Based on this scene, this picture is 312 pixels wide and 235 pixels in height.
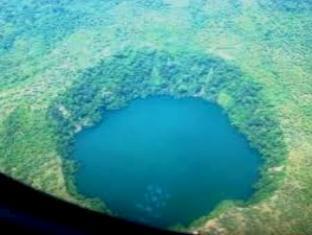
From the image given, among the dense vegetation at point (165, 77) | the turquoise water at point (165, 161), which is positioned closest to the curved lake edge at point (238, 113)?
the dense vegetation at point (165, 77)

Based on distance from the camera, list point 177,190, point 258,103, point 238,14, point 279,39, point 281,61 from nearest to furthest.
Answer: point 177,190 < point 258,103 < point 281,61 < point 279,39 < point 238,14

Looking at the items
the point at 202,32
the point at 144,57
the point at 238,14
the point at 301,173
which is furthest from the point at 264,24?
the point at 301,173

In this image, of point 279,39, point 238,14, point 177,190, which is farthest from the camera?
point 238,14

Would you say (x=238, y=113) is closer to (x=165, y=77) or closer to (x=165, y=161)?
(x=165, y=77)

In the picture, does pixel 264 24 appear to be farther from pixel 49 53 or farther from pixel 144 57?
pixel 49 53

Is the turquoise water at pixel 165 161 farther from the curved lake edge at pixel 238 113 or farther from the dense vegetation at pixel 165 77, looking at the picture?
the dense vegetation at pixel 165 77

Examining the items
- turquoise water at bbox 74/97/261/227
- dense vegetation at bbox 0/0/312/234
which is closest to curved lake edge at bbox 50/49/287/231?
dense vegetation at bbox 0/0/312/234

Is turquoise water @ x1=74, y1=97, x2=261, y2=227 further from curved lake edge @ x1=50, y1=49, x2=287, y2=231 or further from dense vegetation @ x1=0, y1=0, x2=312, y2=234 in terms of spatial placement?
dense vegetation @ x1=0, y1=0, x2=312, y2=234
